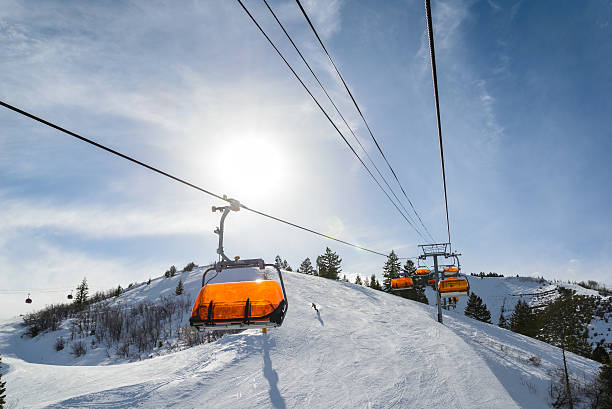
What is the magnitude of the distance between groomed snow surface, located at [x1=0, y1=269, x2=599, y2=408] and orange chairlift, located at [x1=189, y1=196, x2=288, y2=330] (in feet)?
23.1

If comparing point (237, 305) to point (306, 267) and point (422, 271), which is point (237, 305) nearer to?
point (422, 271)

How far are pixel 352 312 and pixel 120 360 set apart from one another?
1944cm

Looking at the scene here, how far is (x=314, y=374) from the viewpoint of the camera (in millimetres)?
14562

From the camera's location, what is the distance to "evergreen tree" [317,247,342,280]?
56.5m

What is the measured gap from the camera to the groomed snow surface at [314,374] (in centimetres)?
1239

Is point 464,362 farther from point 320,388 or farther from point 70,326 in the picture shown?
point 70,326

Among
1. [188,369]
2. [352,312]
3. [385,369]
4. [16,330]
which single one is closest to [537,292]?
[352,312]

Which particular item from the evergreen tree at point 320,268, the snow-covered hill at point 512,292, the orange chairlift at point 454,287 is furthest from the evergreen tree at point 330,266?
the snow-covered hill at point 512,292

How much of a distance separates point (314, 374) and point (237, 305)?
9802 mm

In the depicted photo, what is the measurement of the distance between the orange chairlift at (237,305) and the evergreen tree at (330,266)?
166ft

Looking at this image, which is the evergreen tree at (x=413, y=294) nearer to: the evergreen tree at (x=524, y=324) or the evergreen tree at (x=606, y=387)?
the evergreen tree at (x=524, y=324)

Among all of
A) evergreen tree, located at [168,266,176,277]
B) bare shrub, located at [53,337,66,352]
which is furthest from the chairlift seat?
evergreen tree, located at [168,266,176,277]

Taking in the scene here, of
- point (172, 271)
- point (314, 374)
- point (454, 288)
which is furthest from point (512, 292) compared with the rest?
point (314, 374)

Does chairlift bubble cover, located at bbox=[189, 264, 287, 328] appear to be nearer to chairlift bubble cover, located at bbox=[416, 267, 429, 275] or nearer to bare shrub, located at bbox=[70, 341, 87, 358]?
chairlift bubble cover, located at bbox=[416, 267, 429, 275]
